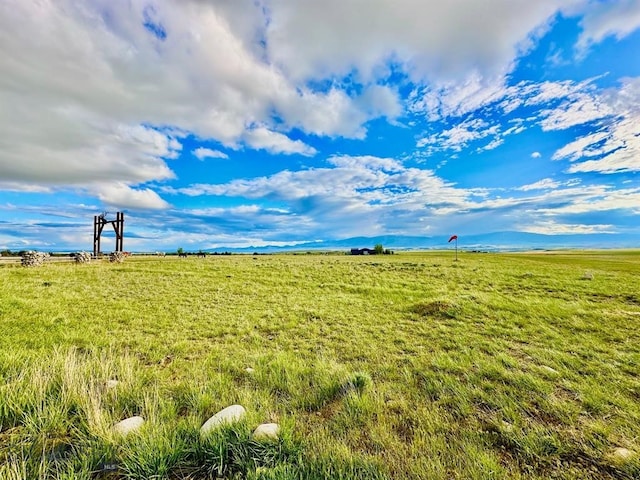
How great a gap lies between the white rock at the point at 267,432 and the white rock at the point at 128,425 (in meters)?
1.45

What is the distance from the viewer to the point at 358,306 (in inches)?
493

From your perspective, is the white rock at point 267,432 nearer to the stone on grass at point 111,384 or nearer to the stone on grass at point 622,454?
the stone on grass at point 111,384

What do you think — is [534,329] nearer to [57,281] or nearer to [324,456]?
[324,456]

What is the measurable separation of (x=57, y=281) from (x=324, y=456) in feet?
65.6

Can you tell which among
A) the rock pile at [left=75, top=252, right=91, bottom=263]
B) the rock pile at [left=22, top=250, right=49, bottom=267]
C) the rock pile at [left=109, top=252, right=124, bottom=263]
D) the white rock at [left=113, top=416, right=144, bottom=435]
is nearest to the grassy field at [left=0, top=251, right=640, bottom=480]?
the white rock at [left=113, top=416, right=144, bottom=435]

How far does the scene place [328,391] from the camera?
4.74 metres

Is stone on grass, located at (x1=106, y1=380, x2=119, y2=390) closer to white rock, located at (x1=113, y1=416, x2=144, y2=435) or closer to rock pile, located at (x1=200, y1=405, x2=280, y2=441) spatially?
white rock, located at (x1=113, y1=416, x2=144, y2=435)

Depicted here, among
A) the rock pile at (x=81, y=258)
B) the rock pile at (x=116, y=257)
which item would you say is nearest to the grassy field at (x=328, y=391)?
the rock pile at (x=81, y=258)

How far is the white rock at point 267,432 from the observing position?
3.31m

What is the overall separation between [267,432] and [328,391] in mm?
1580

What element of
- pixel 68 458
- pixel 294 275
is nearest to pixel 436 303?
pixel 68 458

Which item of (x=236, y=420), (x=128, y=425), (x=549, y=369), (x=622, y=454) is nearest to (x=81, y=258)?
(x=128, y=425)

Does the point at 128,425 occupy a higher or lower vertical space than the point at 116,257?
lower

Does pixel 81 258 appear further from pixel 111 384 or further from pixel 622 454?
pixel 622 454
